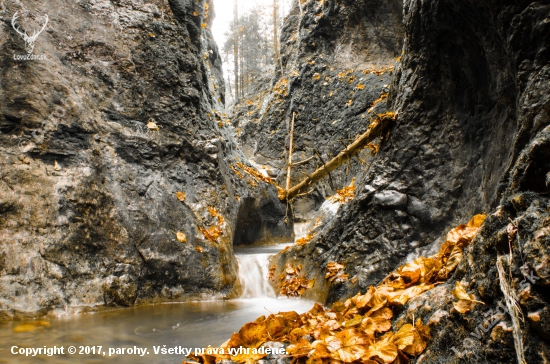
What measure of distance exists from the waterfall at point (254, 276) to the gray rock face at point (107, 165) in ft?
1.17

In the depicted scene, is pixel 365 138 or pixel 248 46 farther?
pixel 248 46

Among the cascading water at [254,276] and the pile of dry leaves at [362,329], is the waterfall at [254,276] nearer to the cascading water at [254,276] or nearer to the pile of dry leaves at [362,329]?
the cascading water at [254,276]

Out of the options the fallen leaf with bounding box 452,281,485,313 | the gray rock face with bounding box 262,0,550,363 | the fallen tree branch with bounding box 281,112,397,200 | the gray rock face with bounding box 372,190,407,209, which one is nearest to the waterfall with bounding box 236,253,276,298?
the gray rock face with bounding box 262,0,550,363

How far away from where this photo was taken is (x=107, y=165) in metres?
5.18

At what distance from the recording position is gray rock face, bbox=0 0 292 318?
4312 mm

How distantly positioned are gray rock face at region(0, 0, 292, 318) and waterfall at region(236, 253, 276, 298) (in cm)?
36

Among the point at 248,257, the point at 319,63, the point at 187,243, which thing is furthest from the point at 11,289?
the point at 319,63

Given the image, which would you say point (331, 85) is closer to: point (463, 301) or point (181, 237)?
point (181, 237)

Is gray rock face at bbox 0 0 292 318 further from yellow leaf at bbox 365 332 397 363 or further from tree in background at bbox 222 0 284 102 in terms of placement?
tree in background at bbox 222 0 284 102

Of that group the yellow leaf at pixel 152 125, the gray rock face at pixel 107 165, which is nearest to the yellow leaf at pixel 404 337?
the gray rock face at pixel 107 165

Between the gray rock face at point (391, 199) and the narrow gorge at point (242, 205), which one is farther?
the gray rock face at point (391, 199)

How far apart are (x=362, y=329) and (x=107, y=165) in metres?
4.75

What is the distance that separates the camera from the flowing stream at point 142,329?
Result: 9.87ft

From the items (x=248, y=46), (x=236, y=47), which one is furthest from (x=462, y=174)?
(x=248, y=46)
